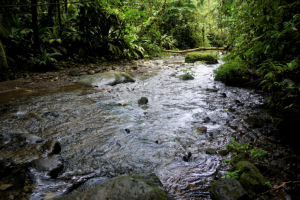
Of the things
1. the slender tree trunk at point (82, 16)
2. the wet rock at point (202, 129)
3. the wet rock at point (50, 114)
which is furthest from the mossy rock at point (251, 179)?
the slender tree trunk at point (82, 16)

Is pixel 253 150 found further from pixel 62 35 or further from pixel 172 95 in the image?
pixel 62 35

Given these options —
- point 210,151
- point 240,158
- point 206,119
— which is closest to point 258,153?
point 240,158

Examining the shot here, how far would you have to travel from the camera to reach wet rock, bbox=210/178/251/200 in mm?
1585

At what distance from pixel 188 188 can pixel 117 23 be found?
1028 cm

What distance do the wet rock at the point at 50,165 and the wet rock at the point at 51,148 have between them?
208mm

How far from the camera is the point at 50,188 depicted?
1.73 metres

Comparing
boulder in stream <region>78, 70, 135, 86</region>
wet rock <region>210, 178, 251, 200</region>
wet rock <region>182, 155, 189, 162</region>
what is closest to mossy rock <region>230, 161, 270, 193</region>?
wet rock <region>210, 178, 251, 200</region>

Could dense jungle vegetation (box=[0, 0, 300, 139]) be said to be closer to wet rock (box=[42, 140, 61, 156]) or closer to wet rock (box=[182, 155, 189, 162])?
wet rock (box=[182, 155, 189, 162])

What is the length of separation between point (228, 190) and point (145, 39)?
14.0 m

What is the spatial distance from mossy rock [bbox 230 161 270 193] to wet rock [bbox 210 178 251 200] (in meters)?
0.12

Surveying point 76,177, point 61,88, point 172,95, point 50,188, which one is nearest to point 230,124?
point 172,95

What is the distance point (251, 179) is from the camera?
5.73 ft

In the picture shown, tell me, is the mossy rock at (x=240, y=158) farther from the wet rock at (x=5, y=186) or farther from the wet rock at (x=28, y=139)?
the wet rock at (x=28, y=139)

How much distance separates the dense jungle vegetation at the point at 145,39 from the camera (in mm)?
2609
